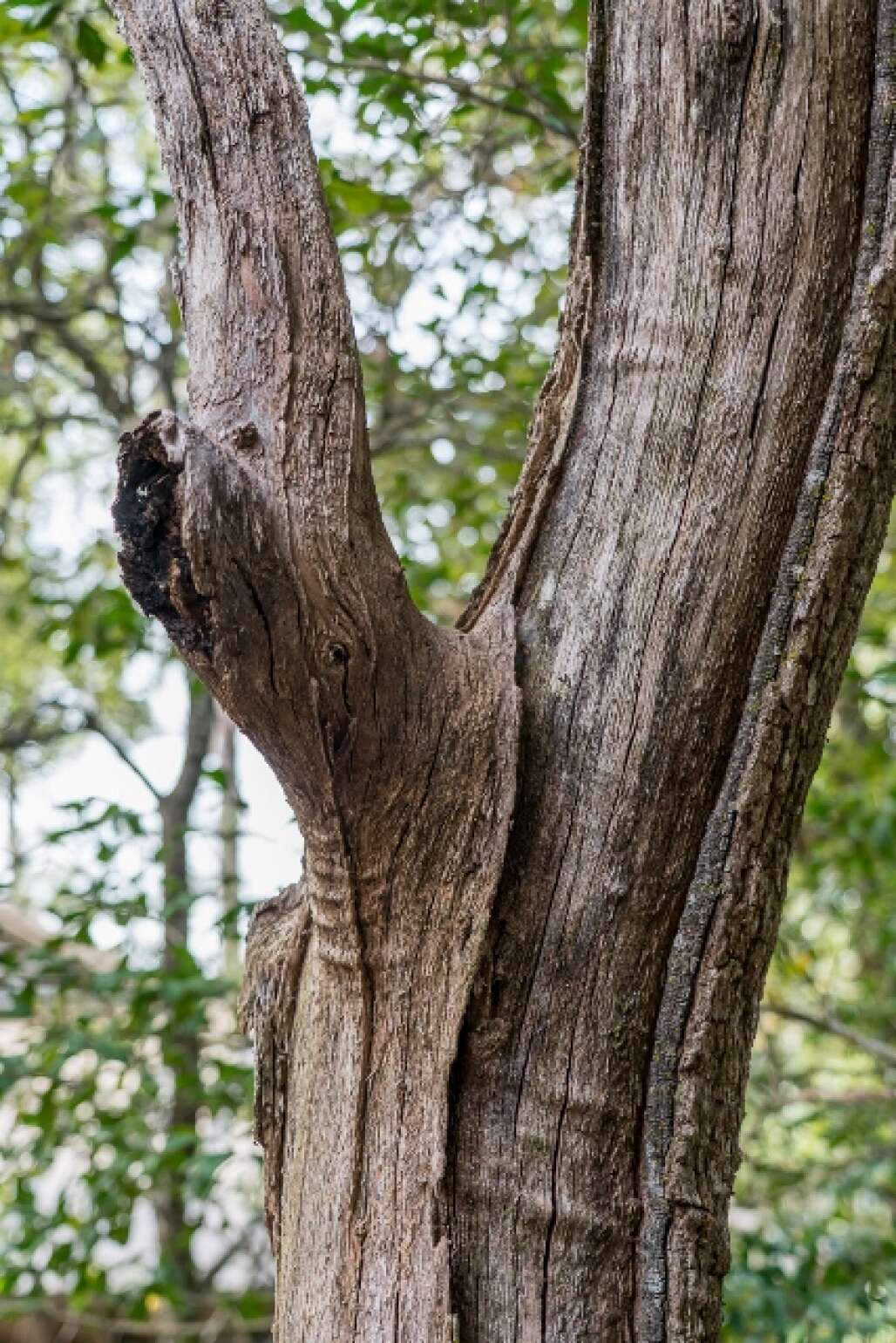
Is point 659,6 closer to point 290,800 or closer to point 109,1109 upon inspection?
point 290,800

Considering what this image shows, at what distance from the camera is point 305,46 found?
102 inches

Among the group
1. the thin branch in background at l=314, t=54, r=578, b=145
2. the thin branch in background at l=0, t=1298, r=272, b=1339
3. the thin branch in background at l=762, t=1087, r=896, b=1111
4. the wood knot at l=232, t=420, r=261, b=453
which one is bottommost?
the thin branch in background at l=0, t=1298, r=272, b=1339

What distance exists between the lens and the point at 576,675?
122 cm

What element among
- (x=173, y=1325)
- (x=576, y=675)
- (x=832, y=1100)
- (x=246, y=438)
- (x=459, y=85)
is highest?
(x=459, y=85)

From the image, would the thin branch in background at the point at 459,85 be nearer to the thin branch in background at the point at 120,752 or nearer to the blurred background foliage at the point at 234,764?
the blurred background foliage at the point at 234,764

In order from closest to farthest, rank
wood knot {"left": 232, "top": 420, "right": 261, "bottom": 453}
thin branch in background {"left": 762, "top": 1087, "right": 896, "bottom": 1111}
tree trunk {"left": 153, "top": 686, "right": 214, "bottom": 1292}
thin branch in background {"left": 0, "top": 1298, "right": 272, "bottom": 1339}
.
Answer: wood knot {"left": 232, "top": 420, "right": 261, "bottom": 453}
tree trunk {"left": 153, "top": 686, "right": 214, "bottom": 1292}
thin branch in background {"left": 0, "top": 1298, "right": 272, "bottom": 1339}
thin branch in background {"left": 762, "top": 1087, "right": 896, "bottom": 1111}

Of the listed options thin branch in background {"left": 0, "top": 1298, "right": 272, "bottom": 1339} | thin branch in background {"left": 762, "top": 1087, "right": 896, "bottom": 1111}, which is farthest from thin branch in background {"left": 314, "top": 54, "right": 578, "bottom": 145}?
thin branch in background {"left": 0, "top": 1298, "right": 272, "bottom": 1339}

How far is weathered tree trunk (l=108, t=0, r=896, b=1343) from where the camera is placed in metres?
1.12

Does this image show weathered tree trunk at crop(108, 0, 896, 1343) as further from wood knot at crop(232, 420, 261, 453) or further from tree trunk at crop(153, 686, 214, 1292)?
tree trunk at crop(153, 686, 214, 1292)

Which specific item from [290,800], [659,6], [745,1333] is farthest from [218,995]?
[659,6]

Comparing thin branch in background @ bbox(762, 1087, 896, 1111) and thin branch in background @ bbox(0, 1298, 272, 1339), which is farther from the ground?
thin branch in background @ bbox(762, 1087, 896, 1111)

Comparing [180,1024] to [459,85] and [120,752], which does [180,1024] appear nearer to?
[120,752]

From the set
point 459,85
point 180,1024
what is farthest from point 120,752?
point 459,85

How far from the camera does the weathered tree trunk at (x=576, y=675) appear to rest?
112 centimetres
